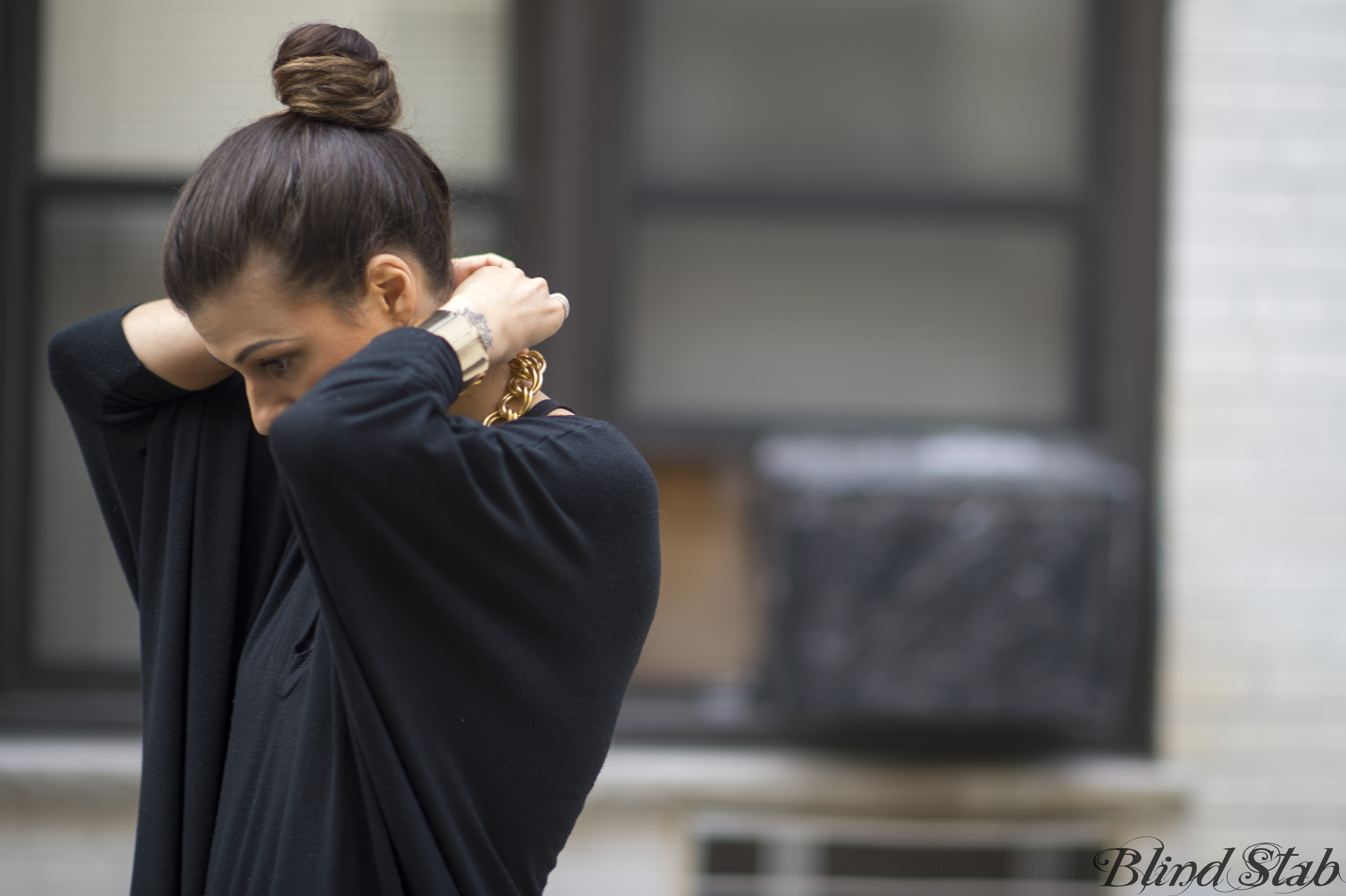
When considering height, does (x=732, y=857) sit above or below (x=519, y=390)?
below

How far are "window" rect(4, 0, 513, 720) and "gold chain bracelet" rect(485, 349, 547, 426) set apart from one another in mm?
1852

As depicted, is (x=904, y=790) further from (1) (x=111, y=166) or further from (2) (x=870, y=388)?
(1) (x=111, y=166)

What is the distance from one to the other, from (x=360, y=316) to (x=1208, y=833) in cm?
262

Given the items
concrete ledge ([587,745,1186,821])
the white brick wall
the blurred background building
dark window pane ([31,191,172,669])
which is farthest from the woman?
the white brick wall

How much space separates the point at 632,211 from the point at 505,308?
78.7 inches

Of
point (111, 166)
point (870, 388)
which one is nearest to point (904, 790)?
point (870, 388)

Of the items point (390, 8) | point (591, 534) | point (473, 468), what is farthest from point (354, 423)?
point (390, 8)

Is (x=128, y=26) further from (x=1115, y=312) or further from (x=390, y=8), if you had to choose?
(x=1115, y=312)

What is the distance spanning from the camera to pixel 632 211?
2947 millimetres

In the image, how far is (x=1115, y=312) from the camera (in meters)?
2.88

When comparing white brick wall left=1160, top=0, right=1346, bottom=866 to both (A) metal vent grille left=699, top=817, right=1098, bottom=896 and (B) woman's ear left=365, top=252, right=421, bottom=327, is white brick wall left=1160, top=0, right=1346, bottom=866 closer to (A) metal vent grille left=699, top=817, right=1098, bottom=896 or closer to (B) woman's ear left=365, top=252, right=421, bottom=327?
(A) metal vent grille left=699, top=817, right=1098, bottom=896

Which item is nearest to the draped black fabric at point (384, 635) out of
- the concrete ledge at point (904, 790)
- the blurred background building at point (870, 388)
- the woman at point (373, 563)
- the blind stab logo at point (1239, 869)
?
the woman at point (373, 563)

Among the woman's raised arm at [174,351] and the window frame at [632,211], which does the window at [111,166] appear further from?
the woman's raised arm at [174,351]

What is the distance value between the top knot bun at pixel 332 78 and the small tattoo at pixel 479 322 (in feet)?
0.68
